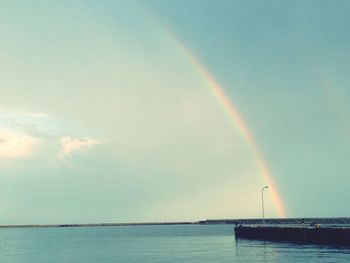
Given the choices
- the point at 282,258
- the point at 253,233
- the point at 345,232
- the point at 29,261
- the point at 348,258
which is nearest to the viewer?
the point at 348,258

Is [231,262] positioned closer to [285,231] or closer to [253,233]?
[285,231]

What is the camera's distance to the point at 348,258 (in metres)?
55.2

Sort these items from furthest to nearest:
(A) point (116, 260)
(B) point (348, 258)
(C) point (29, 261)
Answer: (C) point (29, 261) < (A) point (116, 260) < (B) point (348, 258)

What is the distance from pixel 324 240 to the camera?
8400 cm

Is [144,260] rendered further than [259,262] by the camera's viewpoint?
Yes

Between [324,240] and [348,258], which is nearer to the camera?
[348,258]

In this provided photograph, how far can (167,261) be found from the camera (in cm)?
5794

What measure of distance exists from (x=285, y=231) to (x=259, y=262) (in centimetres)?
4446

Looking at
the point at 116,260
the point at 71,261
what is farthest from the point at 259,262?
the point at 71,261

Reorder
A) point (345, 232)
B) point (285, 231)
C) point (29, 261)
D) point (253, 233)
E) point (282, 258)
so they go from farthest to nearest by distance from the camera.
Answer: point (253, 233), point (285, 231), point (345, 232), point (29, 261), point (282, 258)

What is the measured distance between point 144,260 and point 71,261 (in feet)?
41.8

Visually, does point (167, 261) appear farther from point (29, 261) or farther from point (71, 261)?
point (29, 261)

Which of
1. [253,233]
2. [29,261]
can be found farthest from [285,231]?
[29,261]

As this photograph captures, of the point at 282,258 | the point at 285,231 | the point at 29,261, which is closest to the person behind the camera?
the point at 282,258
